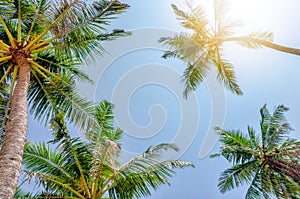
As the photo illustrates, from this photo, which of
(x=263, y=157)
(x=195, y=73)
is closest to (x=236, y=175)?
(x=263, y=157)

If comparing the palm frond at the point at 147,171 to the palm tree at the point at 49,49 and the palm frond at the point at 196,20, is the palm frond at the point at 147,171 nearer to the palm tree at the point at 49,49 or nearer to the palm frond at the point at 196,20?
the palm tree at the point at 49,49

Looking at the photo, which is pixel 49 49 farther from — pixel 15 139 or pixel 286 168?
pixel 286 168

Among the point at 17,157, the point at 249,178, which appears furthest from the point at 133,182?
the point at 249,178

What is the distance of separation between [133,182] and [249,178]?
8.03m

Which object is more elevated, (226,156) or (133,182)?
(226,156)

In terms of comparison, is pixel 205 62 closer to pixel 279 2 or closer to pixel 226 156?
pixel 279 2

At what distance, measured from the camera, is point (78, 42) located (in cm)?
777

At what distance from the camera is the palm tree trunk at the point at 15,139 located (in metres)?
4.27

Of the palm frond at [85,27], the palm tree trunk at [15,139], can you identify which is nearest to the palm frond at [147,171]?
the palm frond at [85,27]

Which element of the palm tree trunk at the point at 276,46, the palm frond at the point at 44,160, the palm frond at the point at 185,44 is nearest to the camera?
the palm tree trunk at the point at 276,46

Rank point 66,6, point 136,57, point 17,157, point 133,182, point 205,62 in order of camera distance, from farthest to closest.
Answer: point 136,57 → point 205,62 → point 133,182 → point 66,6 → point 17,157

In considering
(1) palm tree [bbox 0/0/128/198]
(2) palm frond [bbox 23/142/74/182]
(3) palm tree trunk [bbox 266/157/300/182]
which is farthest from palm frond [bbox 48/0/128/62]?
(3) palm tree trunk [bbox 266/157/300/182]

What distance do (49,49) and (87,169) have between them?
404 centimetres

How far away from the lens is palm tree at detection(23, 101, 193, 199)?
855 centimetres
